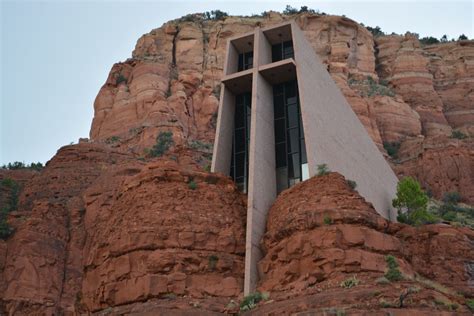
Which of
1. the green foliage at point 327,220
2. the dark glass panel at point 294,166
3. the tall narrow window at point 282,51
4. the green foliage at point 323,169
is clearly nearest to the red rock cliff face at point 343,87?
the tall narrow window at point 282,51

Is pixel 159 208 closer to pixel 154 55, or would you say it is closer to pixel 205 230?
pixel 205 230

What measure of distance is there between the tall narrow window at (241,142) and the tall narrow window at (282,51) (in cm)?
222

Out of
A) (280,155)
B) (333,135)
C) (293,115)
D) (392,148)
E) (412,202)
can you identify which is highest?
(392,148)

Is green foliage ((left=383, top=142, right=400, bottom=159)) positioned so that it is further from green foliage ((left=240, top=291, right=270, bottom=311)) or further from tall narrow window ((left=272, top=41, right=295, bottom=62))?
green foliage ((left=240, top=291, right=270, bottom=311))

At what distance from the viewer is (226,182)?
3147cm

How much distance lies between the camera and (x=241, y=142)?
36188 millimetres

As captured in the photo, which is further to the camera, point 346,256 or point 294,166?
point 294,166

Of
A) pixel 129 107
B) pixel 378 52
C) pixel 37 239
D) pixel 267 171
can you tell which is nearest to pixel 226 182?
pixel 267 171

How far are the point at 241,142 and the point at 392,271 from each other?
43.7 feet

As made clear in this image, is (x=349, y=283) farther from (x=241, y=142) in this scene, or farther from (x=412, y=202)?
(x=412, y=202)

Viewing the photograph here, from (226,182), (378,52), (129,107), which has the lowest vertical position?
(226,182)

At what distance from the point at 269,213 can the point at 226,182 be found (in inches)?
89.1

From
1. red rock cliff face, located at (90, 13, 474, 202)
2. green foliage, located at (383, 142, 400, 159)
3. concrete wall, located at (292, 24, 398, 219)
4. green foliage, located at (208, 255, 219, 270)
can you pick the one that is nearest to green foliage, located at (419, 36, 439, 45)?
red rock cliff face, located at (90, 13, 474, 202)

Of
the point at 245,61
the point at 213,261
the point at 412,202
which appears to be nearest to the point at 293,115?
the point at 245,61
